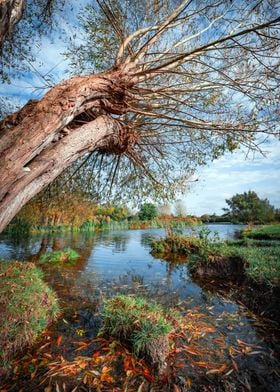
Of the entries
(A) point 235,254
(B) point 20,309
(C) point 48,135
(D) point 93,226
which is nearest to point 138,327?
(B) point 20,309

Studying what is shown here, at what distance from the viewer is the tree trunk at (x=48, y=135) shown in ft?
8.39

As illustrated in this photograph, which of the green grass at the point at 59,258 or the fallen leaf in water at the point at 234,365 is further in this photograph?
the green grass at the point at 59,258

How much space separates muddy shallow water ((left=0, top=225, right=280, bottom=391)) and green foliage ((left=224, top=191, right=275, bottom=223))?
112 ft

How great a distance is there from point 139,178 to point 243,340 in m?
4.47

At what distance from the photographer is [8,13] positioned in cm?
314

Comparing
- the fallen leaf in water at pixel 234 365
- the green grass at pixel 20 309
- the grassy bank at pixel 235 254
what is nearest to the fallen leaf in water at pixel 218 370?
the fallen leaf in water at pixel 234 365

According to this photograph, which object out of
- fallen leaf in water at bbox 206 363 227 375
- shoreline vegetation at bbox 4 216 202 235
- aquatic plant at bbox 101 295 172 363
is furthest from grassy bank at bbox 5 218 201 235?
fallen leaf in water at bbox 206 363 227 375

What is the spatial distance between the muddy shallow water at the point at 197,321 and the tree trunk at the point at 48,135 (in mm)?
2401

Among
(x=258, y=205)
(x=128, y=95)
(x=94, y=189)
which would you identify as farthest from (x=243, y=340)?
(x=258, y=205)

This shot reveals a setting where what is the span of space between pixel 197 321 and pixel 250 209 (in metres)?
42.6

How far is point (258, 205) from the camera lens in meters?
41.9

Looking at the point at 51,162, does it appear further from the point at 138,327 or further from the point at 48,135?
the point at 138,327

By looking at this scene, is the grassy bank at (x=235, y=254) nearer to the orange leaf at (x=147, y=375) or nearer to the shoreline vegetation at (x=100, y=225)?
the shoreline vegetation at (x=100, y=225)

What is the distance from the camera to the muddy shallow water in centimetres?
309
